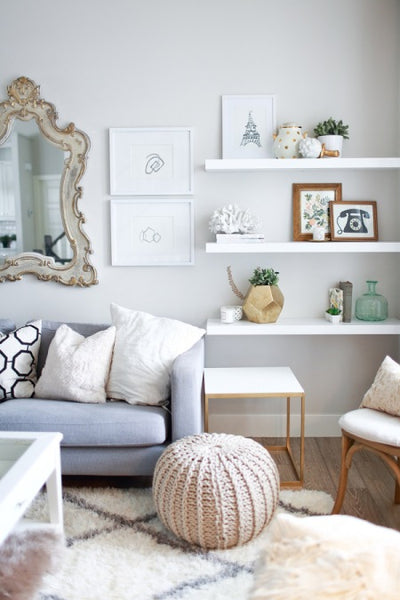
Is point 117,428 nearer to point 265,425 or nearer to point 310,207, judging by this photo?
point 265,425

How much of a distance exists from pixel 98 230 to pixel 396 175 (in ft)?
5.78

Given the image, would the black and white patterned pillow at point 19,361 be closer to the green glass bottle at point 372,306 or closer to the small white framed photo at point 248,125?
the small white framed photo at point 248,125

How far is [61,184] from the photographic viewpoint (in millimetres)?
3604

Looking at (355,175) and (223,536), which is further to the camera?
(355,175)

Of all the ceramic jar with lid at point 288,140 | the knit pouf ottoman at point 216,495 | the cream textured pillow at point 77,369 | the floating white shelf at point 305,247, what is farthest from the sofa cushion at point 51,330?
the ceramic jar with lid at point 288,140

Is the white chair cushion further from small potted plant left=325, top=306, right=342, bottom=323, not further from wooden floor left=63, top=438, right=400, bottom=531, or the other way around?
small potted plant left=325, top=306, right=342, bottom=323

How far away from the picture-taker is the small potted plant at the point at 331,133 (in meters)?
3.42

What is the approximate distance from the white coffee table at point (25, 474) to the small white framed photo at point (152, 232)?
1410 mm

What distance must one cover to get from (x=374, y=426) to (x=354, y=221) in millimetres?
1448

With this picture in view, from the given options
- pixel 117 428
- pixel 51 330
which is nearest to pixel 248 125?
pixel 51 330

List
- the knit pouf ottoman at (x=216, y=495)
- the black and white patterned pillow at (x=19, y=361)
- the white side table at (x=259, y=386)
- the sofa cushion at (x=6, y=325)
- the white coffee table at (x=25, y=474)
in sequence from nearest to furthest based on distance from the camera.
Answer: the white coffee table at (x=25, y=474), the knit pouf ottoman at (x=216, y=495), the white side table at (x=259, y=386), the black and white patterned pillow at (x=19, y=361), the sofa cushion at (x=6, y=325)

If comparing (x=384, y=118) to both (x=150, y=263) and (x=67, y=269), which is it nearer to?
(x=150, y=263)

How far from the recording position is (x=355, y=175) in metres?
3.58

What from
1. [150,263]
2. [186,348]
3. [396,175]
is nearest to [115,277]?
[150,263]
